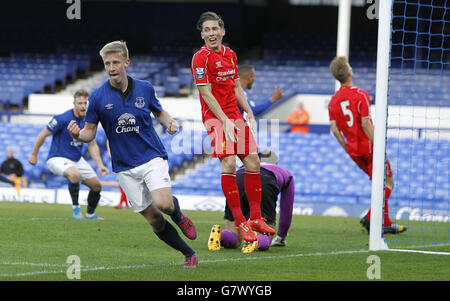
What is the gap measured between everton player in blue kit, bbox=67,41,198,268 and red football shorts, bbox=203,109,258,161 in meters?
1.30

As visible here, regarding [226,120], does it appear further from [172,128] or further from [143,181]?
[143,181]

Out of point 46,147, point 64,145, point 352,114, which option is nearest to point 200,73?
point 352,114

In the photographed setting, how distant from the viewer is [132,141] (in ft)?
21.9

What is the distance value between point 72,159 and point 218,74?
5.38m

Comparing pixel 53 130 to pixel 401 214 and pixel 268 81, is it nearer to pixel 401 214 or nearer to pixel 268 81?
pixel 401 214

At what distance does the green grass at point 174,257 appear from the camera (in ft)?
21.0

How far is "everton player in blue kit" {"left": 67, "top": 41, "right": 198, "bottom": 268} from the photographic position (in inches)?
261

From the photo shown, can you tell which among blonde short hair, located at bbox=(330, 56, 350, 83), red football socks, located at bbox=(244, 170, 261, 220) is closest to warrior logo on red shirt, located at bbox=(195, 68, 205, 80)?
red football socks, located at bbox=(244, 170, 261, 220)

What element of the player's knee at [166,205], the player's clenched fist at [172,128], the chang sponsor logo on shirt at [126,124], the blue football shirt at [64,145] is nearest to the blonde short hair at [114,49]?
the chang sponsor logo on shirt at [126,124]

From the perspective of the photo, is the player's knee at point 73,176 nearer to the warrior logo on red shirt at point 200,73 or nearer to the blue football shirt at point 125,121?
the warrior logo on red shirt at point 200,73

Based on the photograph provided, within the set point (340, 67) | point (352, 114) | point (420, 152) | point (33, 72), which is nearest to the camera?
point (340, 67)

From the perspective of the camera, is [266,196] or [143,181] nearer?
[143,181]
